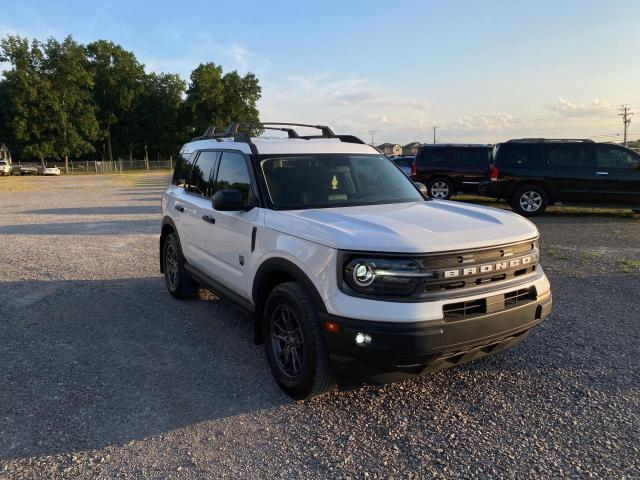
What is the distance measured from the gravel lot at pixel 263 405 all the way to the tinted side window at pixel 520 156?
791 centimetres

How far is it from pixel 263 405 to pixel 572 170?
1196cm

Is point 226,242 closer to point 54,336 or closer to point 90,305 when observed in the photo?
point 54,336

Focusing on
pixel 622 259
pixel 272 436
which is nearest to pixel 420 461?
pixel 272 436

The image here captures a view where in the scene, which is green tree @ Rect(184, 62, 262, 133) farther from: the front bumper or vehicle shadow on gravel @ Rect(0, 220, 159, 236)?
the front bumper

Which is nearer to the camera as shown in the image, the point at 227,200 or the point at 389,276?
the point at 389,276

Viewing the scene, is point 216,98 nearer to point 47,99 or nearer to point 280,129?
point 47,99

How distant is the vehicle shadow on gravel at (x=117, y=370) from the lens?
3248 millimetres

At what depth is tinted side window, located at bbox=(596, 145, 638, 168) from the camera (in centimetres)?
1238

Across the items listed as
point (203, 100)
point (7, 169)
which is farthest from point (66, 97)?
point (203, 100)

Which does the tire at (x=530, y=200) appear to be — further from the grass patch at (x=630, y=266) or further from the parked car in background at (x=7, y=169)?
the parked car in background at (x=7, y=169)

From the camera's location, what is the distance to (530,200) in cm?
1323

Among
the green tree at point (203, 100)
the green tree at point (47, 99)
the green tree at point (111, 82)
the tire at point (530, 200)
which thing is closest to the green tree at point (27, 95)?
the green tree at point (47, 99)

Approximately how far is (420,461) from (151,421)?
5.81 feet

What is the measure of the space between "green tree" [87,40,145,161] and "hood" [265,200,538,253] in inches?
2955
